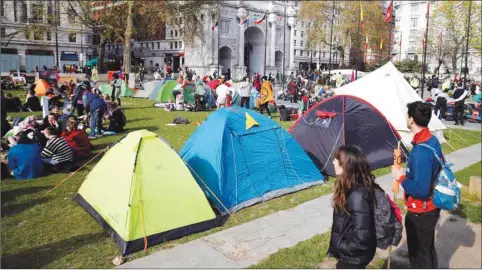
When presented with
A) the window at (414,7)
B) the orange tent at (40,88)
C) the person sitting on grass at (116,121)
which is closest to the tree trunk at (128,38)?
the orange tent at (40,88)

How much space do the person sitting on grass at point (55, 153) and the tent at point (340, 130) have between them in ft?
17.7

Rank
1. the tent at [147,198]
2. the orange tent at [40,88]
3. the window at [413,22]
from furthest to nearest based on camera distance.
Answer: the window at [413,22] < the orange tent at [40,88] < the tent at [147,198]

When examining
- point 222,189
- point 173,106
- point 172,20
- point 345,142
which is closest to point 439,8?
point 172,20

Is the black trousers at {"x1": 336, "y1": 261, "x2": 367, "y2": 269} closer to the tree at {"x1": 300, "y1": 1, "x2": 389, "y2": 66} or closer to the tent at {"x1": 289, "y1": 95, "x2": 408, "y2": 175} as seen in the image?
the tent at {"x1": 289, "y1": 95, "x2": 408, "y2": 175}

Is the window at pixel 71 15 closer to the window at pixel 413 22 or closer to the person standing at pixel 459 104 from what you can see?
the person standing at pixel 459 104

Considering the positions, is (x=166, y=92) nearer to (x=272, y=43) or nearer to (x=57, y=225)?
(x=57, y=225)

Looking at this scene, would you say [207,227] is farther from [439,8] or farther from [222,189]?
[439,8]

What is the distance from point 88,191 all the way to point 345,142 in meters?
5.55

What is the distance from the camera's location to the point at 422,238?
3789mm

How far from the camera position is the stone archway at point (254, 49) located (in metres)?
51.8

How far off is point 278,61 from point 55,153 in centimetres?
4751

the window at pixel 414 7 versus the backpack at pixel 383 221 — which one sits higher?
the window at pixel 414 7

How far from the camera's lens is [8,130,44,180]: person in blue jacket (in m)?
8.02

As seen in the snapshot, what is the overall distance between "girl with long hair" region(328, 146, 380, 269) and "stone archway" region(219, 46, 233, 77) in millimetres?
45326
